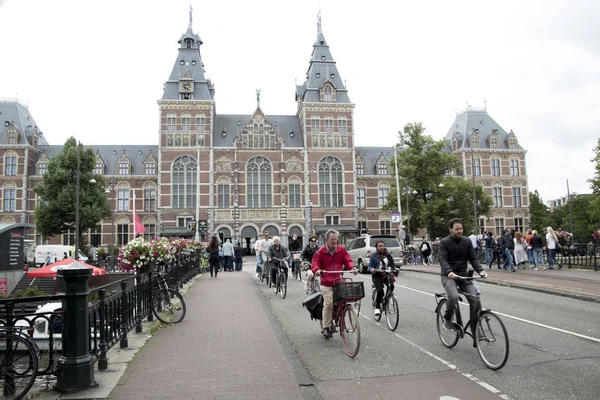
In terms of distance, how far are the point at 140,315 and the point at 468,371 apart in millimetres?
5699

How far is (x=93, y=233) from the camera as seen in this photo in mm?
53156

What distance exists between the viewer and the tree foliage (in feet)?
134

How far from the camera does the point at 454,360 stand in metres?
6.26

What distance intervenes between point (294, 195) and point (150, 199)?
58.8 feet

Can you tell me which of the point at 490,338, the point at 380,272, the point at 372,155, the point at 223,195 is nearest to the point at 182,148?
the point at 223,195

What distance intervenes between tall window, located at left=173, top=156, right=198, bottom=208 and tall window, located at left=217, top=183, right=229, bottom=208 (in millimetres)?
2512

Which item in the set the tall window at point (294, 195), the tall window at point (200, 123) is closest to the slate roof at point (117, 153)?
the tall window at point (200, 123)

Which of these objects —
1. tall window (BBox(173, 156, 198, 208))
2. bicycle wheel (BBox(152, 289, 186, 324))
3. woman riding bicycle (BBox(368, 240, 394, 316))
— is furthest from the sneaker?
tall window (BBox(173, 156, 198, 208))

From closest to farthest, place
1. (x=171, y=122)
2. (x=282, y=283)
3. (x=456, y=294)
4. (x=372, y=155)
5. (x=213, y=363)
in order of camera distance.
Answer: (x=213, y=363), (x=456, y=294), (x=282, y=283), (x=171, y=122), (x=372, y=155)

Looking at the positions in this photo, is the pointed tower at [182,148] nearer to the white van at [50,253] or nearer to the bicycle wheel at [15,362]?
the white van at [50,253]

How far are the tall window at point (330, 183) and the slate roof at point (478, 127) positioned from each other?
17245 mm

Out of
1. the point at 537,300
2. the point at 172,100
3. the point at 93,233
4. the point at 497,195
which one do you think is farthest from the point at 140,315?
the point at 497,195

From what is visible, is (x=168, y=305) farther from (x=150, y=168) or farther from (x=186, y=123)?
(x=150, y=168)

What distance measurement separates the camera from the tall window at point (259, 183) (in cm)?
4938
